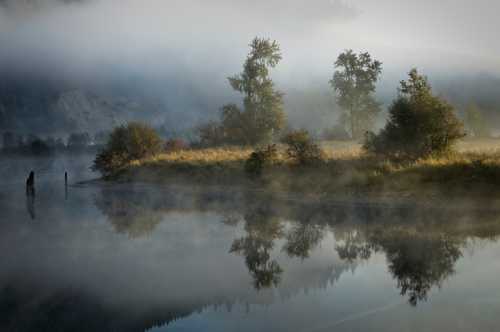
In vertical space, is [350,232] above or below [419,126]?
below

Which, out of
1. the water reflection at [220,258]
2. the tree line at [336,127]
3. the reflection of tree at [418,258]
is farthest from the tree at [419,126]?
the reflection of tree at [418,258]

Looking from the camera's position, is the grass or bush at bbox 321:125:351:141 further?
bush at bbox 321:125:351:141

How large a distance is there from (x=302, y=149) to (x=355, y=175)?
6.90 metres

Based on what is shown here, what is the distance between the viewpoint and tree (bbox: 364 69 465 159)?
102 ft

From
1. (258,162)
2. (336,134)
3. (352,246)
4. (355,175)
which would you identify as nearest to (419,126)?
(355,175)

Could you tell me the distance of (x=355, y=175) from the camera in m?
28.1

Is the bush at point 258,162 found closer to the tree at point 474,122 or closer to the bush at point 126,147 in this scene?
the bush at point 126,147

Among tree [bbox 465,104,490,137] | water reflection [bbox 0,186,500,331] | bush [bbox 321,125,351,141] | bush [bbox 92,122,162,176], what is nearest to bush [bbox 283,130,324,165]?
water reflection [bbox 0,186,500,331]

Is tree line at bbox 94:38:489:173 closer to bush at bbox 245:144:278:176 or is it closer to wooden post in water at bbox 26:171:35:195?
bush at bbox 245:144:278:176

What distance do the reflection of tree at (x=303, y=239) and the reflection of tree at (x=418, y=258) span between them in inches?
74.3

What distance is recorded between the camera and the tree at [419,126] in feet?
102

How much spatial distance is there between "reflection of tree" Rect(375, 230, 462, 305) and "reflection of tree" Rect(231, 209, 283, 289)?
255cm

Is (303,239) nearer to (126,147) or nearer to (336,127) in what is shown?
(126,147)

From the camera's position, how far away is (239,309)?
7945mm
